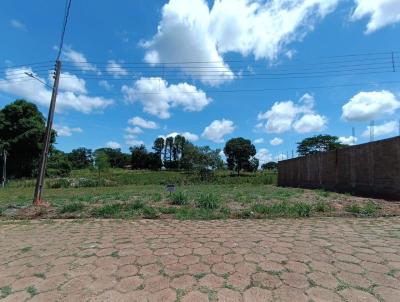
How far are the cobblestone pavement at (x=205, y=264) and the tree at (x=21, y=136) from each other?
3181 centimetres

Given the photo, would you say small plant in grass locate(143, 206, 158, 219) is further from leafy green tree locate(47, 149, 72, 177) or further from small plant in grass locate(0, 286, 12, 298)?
leafy green tree locate(47, 149, 72, 177)

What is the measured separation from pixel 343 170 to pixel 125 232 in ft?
43.2

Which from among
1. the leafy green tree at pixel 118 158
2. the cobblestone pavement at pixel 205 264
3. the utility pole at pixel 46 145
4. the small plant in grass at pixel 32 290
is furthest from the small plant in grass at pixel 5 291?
the leafy green tree at pixel 118 158

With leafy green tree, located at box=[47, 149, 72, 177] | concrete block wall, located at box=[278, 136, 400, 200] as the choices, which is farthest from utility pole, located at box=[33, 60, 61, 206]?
leafy green tree, located at box=[47, 149, 72, 177]

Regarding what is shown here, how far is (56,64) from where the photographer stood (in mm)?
10953

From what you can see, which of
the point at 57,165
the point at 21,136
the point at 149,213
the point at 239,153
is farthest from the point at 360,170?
the point at 239,153

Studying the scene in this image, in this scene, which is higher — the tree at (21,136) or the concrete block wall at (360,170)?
the tree at (21,136)

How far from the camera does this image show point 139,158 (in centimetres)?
8019

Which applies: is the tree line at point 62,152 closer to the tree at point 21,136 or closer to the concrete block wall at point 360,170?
the tree at point 21,136

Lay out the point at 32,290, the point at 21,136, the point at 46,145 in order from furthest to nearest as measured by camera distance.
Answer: the point at 21,136 → the point at 46,145 → the point at 32,290

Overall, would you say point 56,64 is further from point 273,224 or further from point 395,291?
point 395,291

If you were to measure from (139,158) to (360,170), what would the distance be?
2809 inches

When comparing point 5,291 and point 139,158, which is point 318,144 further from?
point 5,291

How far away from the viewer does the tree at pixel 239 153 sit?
202 ft
